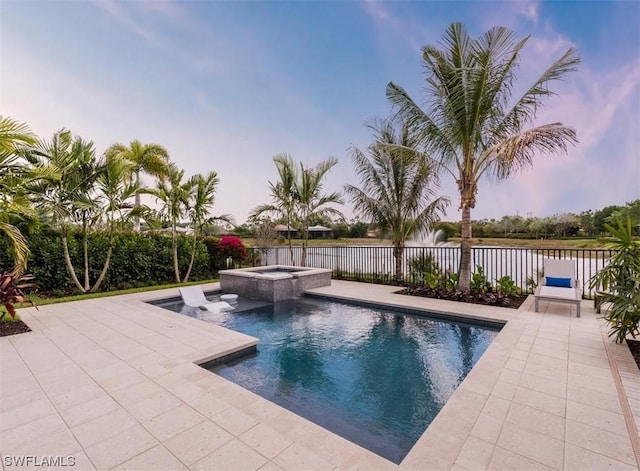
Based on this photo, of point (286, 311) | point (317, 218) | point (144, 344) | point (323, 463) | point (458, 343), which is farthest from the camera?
point (317, 218)

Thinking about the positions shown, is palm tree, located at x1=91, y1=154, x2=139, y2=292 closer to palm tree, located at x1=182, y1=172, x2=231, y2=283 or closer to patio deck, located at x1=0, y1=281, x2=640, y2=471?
palm tree, located at x1=182, y1=172, x2=231, y2=283

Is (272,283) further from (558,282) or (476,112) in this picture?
(558,282)

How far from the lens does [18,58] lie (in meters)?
8.05

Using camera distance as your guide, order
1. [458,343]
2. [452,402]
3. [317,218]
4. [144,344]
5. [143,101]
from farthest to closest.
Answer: [317,218] < [143,101] < [458,343] < [144,344] < [452,402]

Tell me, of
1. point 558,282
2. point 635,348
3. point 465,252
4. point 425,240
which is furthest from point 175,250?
point 635,348

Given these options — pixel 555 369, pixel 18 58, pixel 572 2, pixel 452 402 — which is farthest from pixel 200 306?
pixel 572 2

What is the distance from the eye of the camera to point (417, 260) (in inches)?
395

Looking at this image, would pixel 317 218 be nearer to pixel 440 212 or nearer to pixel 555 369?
pixel 440 212

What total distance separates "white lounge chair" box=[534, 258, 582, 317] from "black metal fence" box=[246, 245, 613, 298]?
115 centimetres

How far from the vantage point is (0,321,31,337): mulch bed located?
523 centimetres

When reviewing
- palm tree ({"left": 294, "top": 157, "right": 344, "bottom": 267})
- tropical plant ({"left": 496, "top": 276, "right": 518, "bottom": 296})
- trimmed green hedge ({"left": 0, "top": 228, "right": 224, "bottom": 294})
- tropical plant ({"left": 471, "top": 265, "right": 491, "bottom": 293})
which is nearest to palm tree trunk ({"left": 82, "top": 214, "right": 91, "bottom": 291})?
trimmed green hedge ({"left": 0, "top": 228, "right": 224, "bottom": 294})

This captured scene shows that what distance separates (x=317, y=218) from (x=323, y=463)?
10.6 metres

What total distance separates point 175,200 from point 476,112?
379 inches

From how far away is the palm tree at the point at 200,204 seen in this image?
37.6ft
